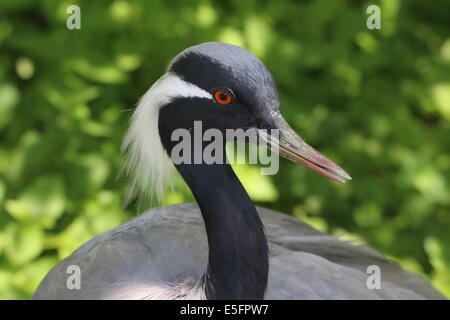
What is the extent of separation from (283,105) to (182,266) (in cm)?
114

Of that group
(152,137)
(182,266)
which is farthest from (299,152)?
(182,266)

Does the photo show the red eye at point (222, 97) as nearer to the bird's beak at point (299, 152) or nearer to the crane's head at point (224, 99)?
the crane's head at point (224, 99)

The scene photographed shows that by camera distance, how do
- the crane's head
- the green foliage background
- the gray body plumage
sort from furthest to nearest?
the green foliage background → the gray body plumage → the crane's head

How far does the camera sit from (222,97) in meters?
1.54

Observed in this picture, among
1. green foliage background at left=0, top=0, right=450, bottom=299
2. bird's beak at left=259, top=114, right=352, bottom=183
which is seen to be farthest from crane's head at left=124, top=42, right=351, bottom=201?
green foliage background at left=0, top=0, right=450, bottom=299

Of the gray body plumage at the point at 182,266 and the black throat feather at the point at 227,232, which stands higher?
the black throat feather at the point at 227,232

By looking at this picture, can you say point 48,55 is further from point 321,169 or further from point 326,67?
point 321,169

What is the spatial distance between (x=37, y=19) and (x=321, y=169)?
1.68m

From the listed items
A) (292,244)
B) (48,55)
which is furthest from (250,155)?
(48,55)

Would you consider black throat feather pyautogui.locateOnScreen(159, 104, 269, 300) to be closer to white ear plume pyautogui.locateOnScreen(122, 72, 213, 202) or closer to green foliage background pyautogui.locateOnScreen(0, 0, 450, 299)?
white ear plume pyautogui.locateOnScreen(122, 72, 213, 202)

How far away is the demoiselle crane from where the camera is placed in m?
1.54

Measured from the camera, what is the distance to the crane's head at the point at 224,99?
151 centimetres

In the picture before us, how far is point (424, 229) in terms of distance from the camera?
2.93 m

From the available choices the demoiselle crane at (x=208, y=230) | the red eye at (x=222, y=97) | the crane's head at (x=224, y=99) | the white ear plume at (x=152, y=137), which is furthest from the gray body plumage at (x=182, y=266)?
the red eye at (x=222, y=97)
